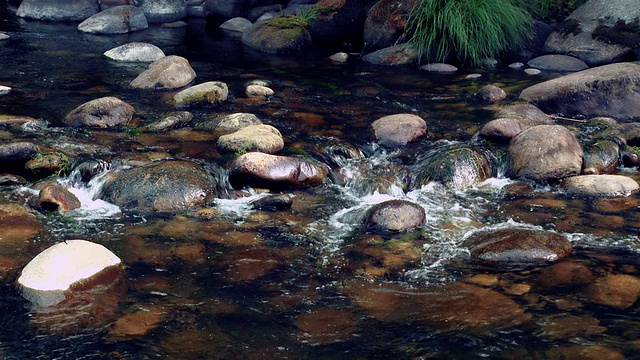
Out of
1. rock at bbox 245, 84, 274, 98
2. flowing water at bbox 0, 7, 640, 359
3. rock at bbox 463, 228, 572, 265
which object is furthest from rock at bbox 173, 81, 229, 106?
rock at bbox 463, 228, 572, 265

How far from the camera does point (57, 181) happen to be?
5.91 meters

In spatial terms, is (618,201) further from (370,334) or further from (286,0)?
(286,0)

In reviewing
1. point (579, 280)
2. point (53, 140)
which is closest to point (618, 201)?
point (579, 280)

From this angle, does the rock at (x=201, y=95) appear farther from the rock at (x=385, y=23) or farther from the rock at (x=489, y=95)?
the rock at (x=385, y=23)

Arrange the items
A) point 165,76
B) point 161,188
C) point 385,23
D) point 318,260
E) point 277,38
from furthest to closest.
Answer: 1. point 277,38
2. point 385,23
3. point 165,76
4. point 161,188
5. point 318,260

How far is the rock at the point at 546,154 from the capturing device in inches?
244

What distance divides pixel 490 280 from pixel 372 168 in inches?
93.9

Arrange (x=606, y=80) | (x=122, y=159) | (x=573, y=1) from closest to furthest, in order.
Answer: (x=122, y=159), (x=606, y=80), (x=573, y=1)

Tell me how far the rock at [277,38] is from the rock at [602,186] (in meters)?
5.94

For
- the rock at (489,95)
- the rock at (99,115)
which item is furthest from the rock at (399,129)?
the rock at (99,115)

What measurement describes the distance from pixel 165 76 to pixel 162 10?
21.0 feet

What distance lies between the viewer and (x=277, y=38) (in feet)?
36.7

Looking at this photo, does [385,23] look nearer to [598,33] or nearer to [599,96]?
[598,33]

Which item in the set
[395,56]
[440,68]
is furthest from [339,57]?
[440,68]
